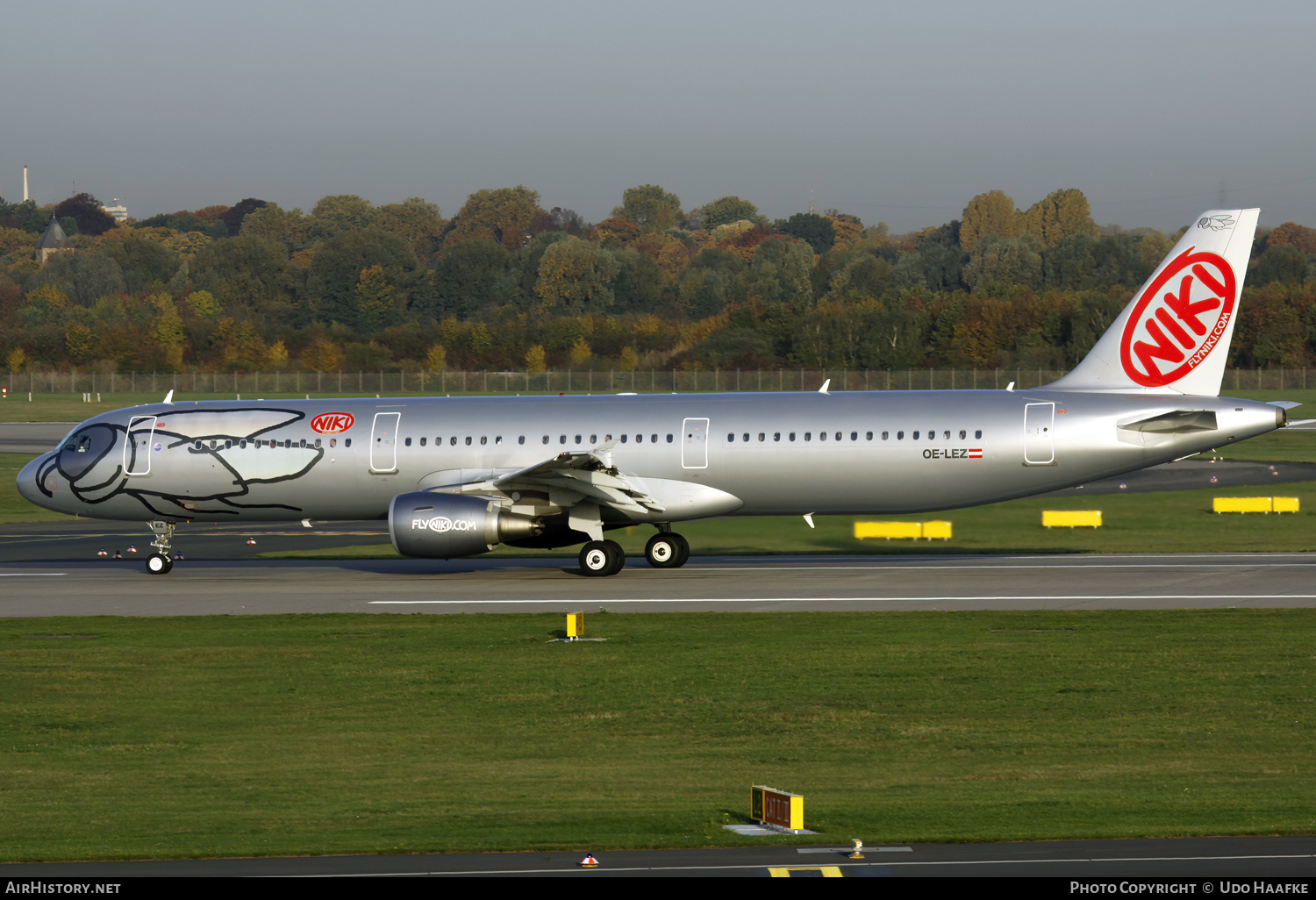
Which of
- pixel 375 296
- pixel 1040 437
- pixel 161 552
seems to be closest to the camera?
pixel 1040 437

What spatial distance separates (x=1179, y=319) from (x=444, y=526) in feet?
52.3

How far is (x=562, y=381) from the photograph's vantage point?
93.6m

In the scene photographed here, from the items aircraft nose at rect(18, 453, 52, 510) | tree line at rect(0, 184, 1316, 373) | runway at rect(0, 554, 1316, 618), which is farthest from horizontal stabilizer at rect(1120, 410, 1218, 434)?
tree line at rect(0, 184, 1316, 373)

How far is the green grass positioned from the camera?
38.7 ft

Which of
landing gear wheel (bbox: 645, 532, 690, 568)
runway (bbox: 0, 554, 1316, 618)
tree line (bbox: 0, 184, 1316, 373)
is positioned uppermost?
tree line (bbox: 0, 184, 1316, 373)

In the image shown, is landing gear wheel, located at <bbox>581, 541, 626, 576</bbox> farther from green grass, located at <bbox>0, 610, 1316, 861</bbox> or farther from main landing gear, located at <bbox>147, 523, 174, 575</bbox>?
main landing gear, located at <bbox>147, 523, 174, 575</bbox>

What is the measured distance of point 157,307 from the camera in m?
130

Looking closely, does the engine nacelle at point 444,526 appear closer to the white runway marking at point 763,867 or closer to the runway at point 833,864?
the runway at point 833,864

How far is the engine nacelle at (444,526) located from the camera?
94.5 ft

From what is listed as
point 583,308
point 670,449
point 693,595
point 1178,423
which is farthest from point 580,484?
point 583,308

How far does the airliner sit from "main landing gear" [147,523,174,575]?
51 mm

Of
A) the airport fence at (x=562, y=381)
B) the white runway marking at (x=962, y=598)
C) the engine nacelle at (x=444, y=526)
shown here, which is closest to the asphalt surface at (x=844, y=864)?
the white runway marking at (x=962, y=598)

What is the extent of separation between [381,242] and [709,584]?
118 m

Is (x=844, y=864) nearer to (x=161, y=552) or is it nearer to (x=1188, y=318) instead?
(x=1188, y=318)
